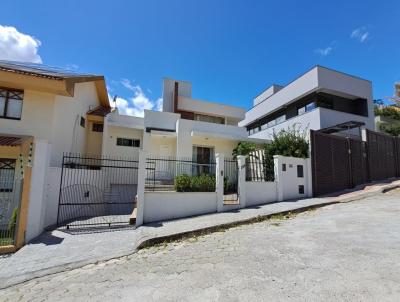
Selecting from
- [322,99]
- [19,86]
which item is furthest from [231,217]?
[322,99]

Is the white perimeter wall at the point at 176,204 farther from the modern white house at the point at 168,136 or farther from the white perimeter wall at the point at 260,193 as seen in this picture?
the modern white house at the point at 168,136

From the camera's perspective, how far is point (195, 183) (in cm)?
1027

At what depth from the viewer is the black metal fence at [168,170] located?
35.2 feet

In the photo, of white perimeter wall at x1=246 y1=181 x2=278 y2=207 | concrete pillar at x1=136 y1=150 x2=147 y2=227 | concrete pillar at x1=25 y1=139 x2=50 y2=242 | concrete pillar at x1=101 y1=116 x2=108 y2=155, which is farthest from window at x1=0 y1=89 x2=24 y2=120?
white perimeter wall at x1=246 y1=181 x2=278 y2=207

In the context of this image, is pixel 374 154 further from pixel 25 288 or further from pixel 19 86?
pixel 19 86

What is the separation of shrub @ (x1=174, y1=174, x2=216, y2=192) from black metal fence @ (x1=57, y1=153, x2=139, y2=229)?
197 centimetres

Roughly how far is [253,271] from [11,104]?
12.2 meters

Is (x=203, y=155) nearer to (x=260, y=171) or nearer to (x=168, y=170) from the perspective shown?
(x=168, y=170)

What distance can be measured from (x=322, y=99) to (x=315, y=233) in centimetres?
1528

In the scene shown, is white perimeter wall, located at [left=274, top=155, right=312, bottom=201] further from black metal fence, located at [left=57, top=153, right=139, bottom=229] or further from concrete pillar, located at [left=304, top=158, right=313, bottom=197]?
black metal fence, located at [left=57, top=153, right=139, bottom=229]

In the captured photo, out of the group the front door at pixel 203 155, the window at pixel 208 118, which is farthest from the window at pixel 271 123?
the front door at pixel 203 155

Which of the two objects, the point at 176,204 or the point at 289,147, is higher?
the point at 289,147

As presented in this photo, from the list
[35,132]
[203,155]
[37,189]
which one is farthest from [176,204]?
[203,155]

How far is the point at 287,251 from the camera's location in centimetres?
530
